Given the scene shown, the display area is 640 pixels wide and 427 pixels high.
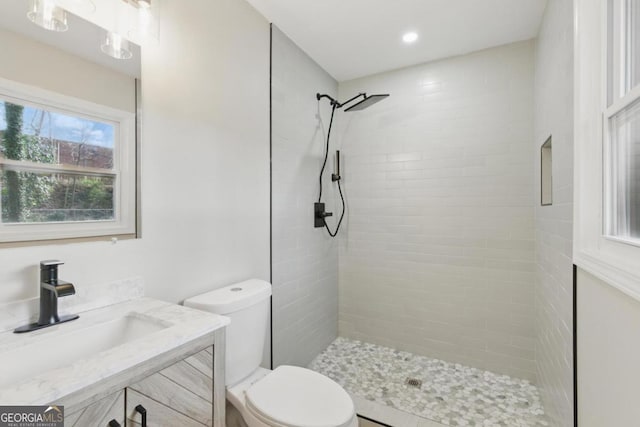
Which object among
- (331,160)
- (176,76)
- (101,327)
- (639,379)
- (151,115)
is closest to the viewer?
(639,379)

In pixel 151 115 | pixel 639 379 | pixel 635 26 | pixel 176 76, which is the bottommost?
pixel 639 379

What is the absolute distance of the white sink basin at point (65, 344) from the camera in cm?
79

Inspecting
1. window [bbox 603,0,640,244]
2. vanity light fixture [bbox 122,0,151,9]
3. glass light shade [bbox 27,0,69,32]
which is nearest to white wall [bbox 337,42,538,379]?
window [bbox 603,0,640,244]

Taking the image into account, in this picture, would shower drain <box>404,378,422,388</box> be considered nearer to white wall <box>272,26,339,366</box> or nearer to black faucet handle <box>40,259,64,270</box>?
white wall <box>272,26,339,366</box>

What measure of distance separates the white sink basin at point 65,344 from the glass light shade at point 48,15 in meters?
0.99

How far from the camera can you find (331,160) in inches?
108

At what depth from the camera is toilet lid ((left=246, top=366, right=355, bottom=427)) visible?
1.14 m

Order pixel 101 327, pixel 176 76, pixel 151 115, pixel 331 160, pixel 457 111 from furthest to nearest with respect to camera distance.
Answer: pixel 331 160, pixel 457 111, pixel 176 76, pixel 151 115, pixel 101 327

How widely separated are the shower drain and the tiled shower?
0.01 metres

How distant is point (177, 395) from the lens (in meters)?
0.91

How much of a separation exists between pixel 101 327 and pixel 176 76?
1091 mm

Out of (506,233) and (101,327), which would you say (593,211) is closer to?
(506,233)

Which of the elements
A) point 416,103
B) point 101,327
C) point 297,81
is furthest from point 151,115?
point 416,103

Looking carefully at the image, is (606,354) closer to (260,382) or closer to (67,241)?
(260,382)
